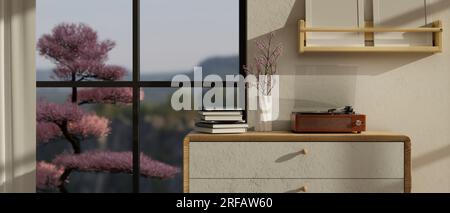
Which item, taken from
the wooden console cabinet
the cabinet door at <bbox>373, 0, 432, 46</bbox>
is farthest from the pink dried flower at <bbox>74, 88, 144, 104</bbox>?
the cabinet door at <bbox>373, 0, 432, 46</bbox>

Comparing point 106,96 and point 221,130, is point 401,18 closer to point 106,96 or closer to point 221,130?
point 221,130

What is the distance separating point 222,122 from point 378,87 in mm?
1019

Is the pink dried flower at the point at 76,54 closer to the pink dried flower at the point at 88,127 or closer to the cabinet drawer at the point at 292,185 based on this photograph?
the pink dried flower at the point at 88,127

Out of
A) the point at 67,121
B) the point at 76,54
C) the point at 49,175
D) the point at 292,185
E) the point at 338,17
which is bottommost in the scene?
the point at 49,175

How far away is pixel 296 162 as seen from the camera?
2641 mm

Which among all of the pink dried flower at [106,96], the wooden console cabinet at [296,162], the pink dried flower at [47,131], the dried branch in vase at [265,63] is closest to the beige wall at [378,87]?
the dried branch in vase at [265,63]

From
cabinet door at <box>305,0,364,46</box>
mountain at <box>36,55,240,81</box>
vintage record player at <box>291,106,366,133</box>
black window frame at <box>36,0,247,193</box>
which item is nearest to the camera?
vintage record player at <box>291,106,366,133</box>

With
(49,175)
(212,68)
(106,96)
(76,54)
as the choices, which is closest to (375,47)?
(212,68)

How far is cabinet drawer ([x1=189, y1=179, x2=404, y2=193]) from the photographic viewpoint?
8.67 feet

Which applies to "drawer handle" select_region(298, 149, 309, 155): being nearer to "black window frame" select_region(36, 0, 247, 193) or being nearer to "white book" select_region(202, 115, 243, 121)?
"white book" select_region(202, 115, 243, 121)

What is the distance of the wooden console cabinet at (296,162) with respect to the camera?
2637 mm

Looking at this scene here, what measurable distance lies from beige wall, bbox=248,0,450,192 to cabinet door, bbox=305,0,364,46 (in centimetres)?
9
